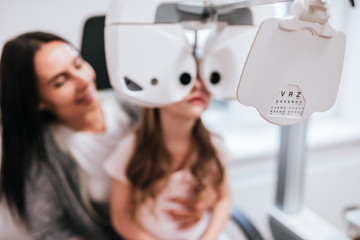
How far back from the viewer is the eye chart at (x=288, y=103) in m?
0.33

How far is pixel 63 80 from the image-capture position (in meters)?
0.68

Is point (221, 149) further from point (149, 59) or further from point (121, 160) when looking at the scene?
point (149, 59)

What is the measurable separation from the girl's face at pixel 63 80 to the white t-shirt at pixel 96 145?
73 millimetres

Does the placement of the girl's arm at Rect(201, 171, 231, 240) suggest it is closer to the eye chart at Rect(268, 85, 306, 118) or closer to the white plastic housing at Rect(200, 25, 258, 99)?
the white plastic housing at Rect(200, 25, 258, 99)

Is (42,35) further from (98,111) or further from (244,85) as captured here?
(244,85)

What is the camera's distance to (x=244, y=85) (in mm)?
314

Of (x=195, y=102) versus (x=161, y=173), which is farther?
(x=161, y=173)

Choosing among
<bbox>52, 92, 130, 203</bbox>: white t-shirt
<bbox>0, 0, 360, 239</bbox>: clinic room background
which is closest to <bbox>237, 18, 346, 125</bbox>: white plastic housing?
<bbox>52, 92, 130, 203</bbox>: white t-shirt

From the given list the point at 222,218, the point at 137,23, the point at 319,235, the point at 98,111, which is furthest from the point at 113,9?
the point at 319,235

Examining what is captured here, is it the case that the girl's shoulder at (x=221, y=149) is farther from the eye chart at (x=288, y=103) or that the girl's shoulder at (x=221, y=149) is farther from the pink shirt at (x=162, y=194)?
the eye chart at (x=288, y=103)

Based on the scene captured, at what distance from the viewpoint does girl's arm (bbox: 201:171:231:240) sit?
2.75 feet

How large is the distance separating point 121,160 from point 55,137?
0.66ft

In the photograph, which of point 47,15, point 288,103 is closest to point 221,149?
point 288,103

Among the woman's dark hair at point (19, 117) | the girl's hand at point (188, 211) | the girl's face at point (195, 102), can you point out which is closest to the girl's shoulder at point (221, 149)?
the girl's hand at point (188, 211)
